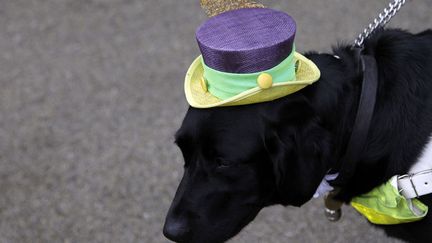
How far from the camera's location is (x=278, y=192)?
228 centimetres

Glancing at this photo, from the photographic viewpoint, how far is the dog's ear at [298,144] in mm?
→ 2131

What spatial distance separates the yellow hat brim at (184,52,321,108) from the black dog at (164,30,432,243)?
0.05 m

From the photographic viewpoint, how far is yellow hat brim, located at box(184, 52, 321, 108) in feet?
6.65

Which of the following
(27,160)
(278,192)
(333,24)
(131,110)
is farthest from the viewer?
(333,24)

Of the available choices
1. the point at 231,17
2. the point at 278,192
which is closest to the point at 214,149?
the point at 278,192

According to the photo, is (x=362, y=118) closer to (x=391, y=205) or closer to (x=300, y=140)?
(x=300, y=140)

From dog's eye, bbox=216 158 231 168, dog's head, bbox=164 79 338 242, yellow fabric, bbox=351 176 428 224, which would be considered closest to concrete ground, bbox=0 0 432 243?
yellow fabric, bbox=351 176 428 224

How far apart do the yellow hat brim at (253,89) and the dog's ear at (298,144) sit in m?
0.08

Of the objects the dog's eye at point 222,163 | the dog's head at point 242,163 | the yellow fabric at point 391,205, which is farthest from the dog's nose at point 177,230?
the yellow fabric at point 391,205

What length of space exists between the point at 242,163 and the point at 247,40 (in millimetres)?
425

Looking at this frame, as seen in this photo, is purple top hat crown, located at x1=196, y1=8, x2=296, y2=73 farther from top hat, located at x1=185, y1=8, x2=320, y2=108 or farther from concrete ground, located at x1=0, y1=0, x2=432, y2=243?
concrete ground, located at x1=0, y1=0, x2=432, y2=243

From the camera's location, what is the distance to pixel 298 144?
215cm

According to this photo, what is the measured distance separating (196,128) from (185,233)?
39 centimetres

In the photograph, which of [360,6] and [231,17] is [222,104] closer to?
[231,17]
